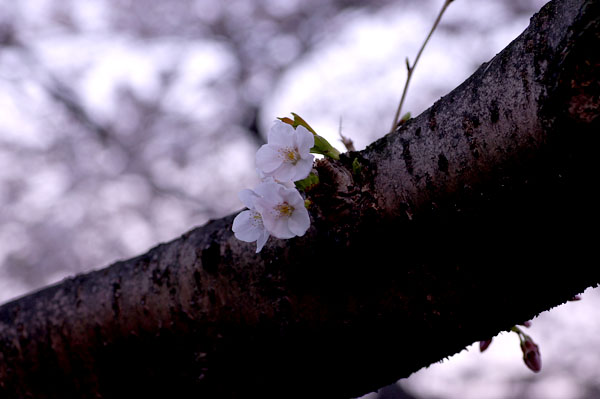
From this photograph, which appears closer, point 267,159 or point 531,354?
point 267,159

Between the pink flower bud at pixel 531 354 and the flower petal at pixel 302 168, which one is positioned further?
the pink flower bud at pixel 531 354

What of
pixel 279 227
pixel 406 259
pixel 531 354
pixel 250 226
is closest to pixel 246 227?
pixel 250 226

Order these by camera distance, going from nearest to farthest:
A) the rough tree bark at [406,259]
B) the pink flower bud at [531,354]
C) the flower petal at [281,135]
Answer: the rough tree bark at [406,259] → the flower petal at [281,135] → the pink flower bud at [531,354]

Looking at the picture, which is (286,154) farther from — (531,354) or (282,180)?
(531,354)

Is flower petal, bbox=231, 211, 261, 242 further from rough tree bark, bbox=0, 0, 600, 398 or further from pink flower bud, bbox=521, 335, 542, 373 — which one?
pink flower bud, bbox=521, 335, 542, 373

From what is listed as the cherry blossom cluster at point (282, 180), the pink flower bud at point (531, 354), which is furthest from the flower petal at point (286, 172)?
the pink flower bud at point (531, 354)

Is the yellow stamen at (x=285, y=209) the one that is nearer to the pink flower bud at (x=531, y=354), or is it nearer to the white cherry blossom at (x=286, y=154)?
the white cherry blossom at (x=286, y=154)

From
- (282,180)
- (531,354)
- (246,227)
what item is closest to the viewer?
(282,180)
